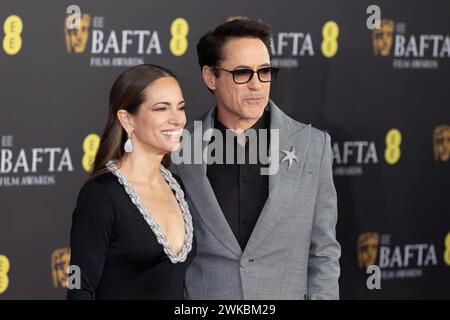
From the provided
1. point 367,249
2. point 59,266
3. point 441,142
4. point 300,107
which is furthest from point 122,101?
point 441,142

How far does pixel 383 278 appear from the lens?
181 inches

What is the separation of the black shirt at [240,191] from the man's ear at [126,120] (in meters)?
0.38

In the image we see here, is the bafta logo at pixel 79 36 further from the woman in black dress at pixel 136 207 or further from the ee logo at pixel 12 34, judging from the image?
the woman in black dress at pixel 136 207

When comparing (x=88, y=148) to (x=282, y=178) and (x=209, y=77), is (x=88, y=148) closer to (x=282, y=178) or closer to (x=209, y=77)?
(x=209, y=77)

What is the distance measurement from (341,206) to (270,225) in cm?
169

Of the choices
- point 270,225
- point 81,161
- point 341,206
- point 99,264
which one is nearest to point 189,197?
point 270,225

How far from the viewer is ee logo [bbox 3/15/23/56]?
371cm

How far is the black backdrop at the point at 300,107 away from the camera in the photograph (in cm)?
380

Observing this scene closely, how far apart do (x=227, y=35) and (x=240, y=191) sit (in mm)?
527

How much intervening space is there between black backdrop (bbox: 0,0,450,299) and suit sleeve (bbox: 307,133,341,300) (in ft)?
4.25

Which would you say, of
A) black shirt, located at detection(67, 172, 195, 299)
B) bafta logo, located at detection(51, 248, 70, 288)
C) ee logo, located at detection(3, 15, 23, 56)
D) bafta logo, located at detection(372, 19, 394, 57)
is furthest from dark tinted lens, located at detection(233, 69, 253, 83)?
bafta logo, located at detection(372, 19, 394, 57)

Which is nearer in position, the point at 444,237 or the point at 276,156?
the point at 276,156
